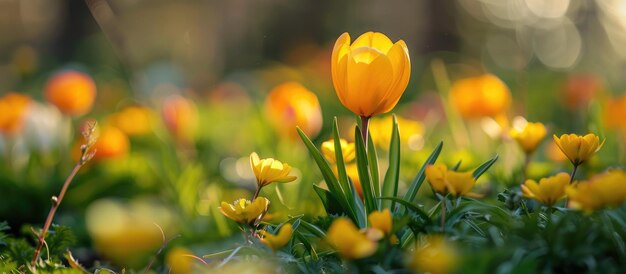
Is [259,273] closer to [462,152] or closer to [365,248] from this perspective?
[365,248]

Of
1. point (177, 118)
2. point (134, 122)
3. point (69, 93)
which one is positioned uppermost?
point (69, 93)

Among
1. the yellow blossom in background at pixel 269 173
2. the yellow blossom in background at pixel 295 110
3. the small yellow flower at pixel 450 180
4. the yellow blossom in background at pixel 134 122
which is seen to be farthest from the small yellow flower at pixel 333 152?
the yellow blossom in background at pixel 134 122

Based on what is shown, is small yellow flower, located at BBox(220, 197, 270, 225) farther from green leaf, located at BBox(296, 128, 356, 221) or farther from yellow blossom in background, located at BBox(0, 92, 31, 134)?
yellow blossom in background, located at BBox(0, 92, 31, 134)

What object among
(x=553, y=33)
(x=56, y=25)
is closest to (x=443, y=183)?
(x=56, y=25)

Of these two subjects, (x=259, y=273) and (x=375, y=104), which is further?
(x=375, y=104)

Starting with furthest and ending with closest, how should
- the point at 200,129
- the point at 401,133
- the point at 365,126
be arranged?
the point at 200,129 → the point at 401,133 → the point at 365,126

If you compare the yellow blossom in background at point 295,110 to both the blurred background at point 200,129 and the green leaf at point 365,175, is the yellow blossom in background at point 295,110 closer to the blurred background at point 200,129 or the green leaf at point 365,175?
the blurred background at point 200,129

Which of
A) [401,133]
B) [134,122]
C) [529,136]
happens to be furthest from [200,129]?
[529,136]

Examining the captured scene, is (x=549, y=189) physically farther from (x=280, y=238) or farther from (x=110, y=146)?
(x=110, y=146)
